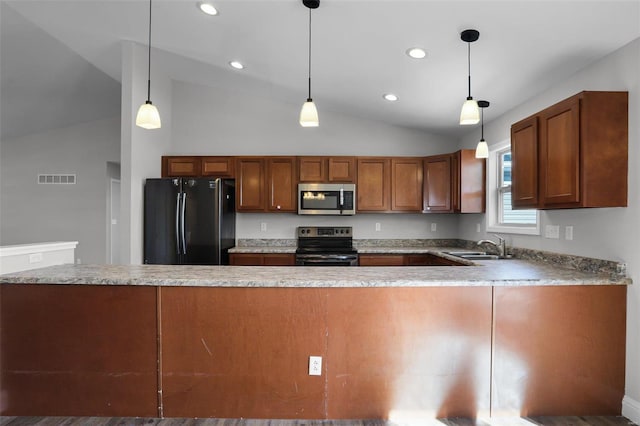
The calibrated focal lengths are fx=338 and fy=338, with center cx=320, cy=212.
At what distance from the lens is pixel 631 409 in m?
2.03

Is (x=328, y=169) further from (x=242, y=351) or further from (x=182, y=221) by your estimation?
(x=242, y=351)

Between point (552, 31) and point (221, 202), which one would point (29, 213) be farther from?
point (552, 31)

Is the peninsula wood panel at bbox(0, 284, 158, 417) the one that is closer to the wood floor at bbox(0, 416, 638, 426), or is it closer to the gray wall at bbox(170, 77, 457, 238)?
the wood floor at bbox(0, 416, 638, 426)

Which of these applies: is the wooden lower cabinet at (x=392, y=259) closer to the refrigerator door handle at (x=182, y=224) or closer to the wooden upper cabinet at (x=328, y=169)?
the wooden upper cabinet at (x=328, y=169)

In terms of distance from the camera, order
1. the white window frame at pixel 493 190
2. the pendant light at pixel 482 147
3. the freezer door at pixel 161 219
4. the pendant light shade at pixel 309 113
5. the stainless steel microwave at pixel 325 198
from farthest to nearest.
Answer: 1. the stainless steel microwave at pixel 325 198
2. the freezer door at pixel 161 219
3. the white window frame at pixel 493 190
4. the pendant light at pixel 482 147
5. the pendant light shade at pixel 309 113

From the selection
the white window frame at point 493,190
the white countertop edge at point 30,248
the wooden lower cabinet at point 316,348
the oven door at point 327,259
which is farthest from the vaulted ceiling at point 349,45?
the white countertop edge at point 30,248

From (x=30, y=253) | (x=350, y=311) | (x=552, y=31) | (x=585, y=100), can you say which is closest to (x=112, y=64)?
(x=30, y=253)

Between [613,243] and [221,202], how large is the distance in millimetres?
3652

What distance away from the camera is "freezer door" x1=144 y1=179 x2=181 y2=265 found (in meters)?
3.91

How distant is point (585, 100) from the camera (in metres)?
2.08

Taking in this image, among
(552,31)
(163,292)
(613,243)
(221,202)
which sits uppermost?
(552,31)

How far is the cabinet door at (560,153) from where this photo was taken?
2.13 meters

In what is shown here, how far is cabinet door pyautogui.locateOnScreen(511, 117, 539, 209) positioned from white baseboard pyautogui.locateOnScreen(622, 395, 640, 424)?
4.30ft

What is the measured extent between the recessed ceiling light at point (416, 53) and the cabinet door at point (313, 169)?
2001 millimetres
